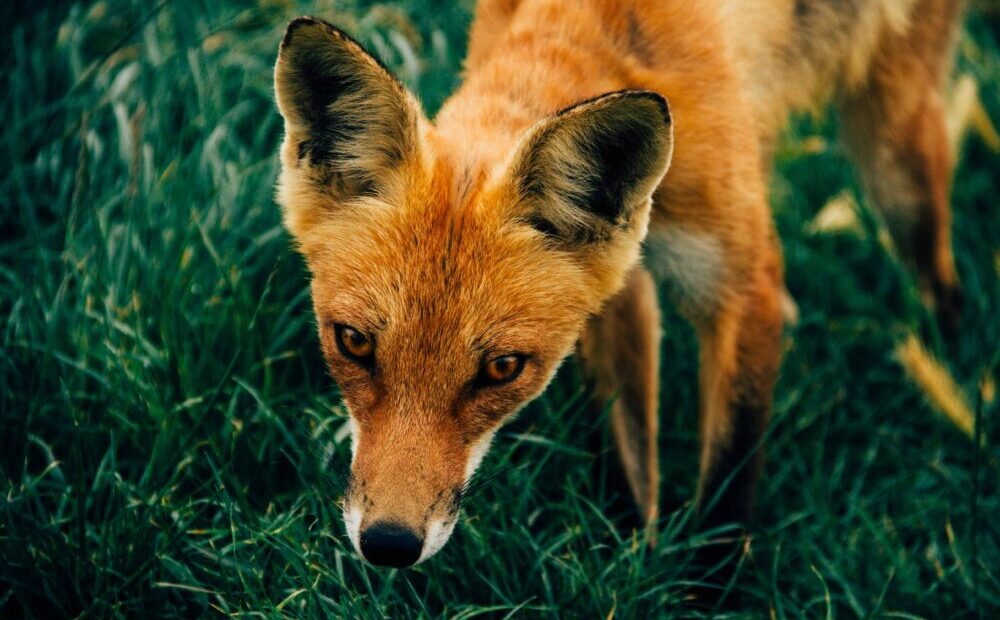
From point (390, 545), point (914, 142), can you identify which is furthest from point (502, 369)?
point (914, 142)

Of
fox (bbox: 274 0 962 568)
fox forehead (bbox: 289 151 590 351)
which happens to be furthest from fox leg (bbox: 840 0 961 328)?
fox forehead (bbox: 289 151 590 351)

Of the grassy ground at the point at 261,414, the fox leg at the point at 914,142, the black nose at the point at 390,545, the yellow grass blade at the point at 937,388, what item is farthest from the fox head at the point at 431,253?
the fox leg at the point at 914,142

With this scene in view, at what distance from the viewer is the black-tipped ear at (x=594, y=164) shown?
8.95 feet

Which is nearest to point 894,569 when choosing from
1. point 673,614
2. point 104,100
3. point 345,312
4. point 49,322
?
point 673,614

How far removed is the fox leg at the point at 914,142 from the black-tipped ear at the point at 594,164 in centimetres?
250

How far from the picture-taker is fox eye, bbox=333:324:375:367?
283cm

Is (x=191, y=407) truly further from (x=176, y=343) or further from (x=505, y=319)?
(x=505, y=319)

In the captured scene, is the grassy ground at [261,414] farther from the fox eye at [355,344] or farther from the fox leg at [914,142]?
the fox eye at [355,344]

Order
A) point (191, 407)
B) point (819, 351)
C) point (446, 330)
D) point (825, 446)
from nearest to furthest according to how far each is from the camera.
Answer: point (446, 330), point (191, 407), point (825, 446), point (819, 351)

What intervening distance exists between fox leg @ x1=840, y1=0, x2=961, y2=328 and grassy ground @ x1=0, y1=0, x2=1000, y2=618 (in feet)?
0.70

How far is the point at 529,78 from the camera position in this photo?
3398mm

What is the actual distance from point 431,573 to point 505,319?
111cm

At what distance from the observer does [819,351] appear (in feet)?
17.5

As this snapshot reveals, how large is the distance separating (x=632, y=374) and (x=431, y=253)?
1.64 metres
